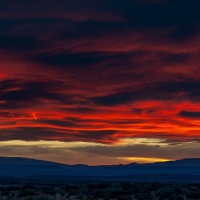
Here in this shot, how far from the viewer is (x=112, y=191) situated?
40.3 m

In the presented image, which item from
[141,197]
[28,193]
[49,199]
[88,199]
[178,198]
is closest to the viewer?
[49,199]

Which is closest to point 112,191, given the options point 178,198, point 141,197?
point 141,197

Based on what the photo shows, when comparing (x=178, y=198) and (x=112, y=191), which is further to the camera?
(x=112, y=191)

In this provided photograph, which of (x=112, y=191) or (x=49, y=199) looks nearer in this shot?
(x=49, y=199)

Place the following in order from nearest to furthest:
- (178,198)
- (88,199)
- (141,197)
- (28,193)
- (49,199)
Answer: (49,199), (88,199), (178,198), (141,197), (28,193)

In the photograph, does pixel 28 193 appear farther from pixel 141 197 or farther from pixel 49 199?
pixel 49 199

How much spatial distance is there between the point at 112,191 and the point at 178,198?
7.46m

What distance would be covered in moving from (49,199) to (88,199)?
448cm

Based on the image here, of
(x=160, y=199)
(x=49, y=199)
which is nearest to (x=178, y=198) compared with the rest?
(x=160, y=199)

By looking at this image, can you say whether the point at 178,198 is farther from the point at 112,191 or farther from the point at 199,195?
the point at 112,191

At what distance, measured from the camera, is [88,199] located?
3145 centimetres

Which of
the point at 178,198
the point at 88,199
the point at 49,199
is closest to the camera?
the point at 49,199

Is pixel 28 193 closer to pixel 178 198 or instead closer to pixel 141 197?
pixel 141 197

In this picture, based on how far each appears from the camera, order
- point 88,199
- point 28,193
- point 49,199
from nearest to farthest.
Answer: point 49,199 < point 88,199 < point 28,193
